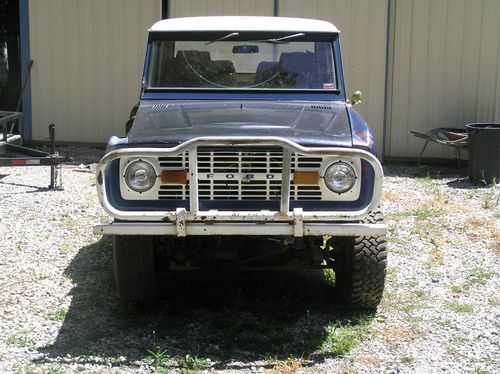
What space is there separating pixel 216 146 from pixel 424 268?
2.71 meters

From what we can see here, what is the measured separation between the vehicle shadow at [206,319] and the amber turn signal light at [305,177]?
1.02 m

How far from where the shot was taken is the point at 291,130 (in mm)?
4633

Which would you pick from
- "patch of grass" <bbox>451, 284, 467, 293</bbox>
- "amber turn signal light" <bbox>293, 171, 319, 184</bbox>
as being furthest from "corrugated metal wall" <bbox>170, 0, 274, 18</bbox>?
"amber turn signal light" <bbox>293, 171, 319, 184</bbox>

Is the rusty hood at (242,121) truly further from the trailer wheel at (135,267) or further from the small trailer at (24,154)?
the small trailer at (24,154)

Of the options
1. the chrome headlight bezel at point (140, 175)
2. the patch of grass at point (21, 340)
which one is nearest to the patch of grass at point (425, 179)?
the chrome headlight bezel at point (140, 175)

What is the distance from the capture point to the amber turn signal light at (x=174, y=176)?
4.44 meters

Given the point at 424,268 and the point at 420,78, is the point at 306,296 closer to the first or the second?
the point at 424,268

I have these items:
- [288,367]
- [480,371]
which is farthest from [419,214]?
[288,367]

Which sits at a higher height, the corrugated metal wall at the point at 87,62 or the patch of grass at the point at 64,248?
the corrugated metal wall at the point at 87,62

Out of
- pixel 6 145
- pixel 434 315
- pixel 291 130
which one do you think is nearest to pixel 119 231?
pixel 291 130

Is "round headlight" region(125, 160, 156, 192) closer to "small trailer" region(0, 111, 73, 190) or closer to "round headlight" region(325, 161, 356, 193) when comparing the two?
"round headlight" region(325, 161, 356, 193)

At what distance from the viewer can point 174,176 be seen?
444 cm

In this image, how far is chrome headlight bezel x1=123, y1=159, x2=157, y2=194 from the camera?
445 centimetres

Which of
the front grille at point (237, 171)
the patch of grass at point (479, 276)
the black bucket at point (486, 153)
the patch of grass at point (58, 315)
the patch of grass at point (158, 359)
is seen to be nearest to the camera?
the patch of grass at point (158, 359)
